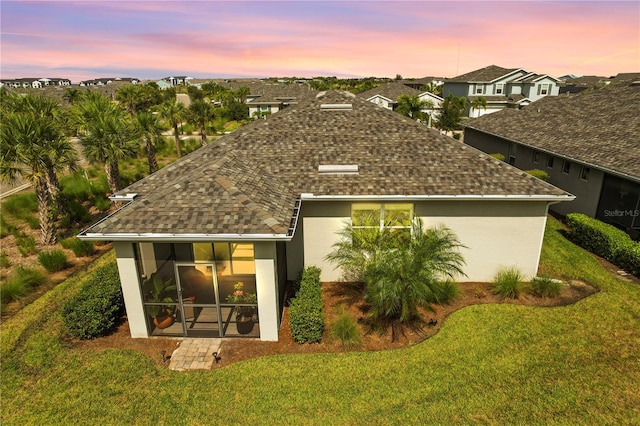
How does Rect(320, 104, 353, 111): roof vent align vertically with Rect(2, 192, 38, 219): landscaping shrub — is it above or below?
above

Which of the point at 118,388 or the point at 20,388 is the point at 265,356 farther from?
the point at 20,388

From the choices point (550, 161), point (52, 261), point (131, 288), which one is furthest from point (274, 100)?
point (131, 288)

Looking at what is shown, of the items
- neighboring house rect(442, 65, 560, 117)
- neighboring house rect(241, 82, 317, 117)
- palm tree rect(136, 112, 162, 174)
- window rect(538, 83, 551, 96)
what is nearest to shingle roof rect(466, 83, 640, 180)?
Answer: palm tree rect(136, 112, 162, 174)

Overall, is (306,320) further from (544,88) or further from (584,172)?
(544,88)

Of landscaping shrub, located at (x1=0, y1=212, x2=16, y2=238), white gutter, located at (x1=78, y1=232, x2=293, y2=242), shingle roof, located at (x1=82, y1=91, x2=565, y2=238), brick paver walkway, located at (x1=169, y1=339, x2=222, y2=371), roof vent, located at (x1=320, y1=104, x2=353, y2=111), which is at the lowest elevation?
brick paver walkway, located at (x1=169, y1=339, x2=222, y2=371)

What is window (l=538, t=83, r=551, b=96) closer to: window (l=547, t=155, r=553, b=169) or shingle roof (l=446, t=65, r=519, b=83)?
shingle roof (l=446, t=65, r=519, b=83)

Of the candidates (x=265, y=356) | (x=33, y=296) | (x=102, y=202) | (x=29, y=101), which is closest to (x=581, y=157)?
(x=265, y=356)
